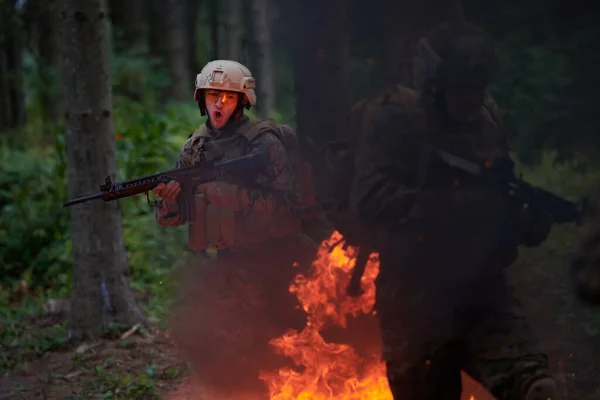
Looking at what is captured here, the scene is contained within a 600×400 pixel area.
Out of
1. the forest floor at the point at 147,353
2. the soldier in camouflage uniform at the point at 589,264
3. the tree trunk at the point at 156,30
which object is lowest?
the forest floor at the point at 147,353

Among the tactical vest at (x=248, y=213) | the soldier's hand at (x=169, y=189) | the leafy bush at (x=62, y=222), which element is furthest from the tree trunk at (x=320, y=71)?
the leafy bush at (x=62, y=222)

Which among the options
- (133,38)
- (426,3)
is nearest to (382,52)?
(426,3)

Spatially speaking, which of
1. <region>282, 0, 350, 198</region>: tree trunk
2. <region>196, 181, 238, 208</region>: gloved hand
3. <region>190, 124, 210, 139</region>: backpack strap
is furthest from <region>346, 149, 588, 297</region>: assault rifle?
<region>190, 124, 210, 139</region>: backpack strap

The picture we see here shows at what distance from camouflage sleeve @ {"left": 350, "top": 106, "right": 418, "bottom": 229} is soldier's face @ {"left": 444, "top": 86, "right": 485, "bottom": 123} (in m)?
0.28

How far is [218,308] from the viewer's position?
5562 mm

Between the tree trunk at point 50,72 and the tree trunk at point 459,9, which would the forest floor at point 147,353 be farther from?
the tree trunk at point 50,72

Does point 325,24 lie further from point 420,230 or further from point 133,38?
point 133,38

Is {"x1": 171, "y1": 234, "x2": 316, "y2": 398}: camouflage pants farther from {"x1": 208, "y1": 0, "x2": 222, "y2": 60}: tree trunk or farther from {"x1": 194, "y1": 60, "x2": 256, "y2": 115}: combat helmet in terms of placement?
{"x1": 208, "y1": 0, "x2": 222, "y2": 60}: tree trunk

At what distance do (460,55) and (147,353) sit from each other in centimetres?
420

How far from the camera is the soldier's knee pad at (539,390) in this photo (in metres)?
4.32

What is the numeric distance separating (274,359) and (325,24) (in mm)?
2340

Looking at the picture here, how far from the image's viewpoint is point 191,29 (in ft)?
74.2

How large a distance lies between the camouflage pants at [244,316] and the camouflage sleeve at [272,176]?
1.72ft

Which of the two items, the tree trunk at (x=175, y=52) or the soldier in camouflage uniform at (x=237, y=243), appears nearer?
the soldier in camouflage uniform at (x=237, y=243)
